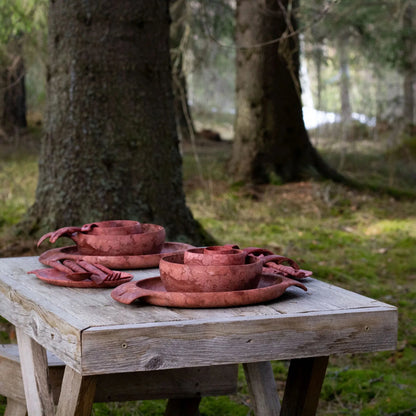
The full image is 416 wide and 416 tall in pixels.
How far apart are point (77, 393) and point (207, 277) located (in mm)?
525

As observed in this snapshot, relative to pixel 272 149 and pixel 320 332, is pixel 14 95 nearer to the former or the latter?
pixel 272 149

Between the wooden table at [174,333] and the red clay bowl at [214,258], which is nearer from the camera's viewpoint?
the wooden table at [174,333]

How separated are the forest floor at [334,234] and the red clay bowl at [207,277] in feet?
5.84

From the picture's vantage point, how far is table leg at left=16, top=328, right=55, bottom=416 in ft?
7.97

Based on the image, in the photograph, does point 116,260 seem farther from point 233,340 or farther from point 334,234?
point 334,234

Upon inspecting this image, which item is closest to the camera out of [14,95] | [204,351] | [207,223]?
[204,351]

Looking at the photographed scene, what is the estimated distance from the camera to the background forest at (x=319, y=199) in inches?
173

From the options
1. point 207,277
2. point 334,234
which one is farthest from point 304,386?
point 334,234

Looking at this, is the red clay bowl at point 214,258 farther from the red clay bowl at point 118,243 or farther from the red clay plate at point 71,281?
the red clay bowl at point 118,243

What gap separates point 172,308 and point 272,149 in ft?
27.2

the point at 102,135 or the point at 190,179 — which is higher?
the point at 102,135

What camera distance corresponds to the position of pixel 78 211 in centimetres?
541

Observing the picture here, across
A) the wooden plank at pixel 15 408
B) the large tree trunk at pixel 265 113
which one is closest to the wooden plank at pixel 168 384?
the wooden plank at pixel 15 408

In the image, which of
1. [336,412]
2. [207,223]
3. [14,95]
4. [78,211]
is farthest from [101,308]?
[14,95]
